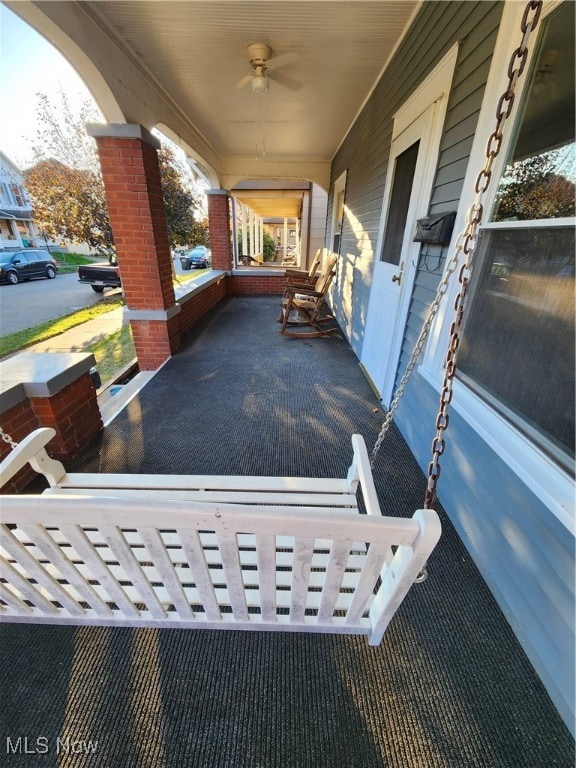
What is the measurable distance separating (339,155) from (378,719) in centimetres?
638

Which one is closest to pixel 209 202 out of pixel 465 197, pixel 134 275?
pixel 134 275

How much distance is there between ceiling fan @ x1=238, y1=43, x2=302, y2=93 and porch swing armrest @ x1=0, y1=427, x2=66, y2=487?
300 centimetres

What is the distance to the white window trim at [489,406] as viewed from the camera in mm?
921

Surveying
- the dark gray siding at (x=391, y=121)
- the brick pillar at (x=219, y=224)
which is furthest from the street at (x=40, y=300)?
the dark gray siding at (x=391, y=121)

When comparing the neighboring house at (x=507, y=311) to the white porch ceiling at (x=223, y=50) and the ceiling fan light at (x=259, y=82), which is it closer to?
the white porch ceiling at (x=223, y=50)

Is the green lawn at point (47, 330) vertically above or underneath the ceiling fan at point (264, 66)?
underneath

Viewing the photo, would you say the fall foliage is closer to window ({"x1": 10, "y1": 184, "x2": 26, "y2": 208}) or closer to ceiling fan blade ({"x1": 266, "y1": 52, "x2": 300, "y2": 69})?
ceiling fan blade ({"x1": 266, "y1": 52, "x2": 300, "y2": 69})

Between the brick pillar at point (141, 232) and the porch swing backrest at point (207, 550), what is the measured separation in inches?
87.9

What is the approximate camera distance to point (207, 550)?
1.10 metres

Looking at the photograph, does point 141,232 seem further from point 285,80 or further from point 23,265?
point 23,265

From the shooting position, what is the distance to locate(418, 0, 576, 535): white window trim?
0.92 m

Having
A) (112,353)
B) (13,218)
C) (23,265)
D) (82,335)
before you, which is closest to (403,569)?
(112,353)

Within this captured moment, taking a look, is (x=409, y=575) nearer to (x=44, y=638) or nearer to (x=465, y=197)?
(x=44, y=638)

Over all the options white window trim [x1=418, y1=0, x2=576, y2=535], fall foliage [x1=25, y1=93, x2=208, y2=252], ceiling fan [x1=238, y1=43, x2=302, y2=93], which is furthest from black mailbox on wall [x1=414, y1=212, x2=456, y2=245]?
fall foliage [x1=25, y1=93, x2=208, y2=252]
